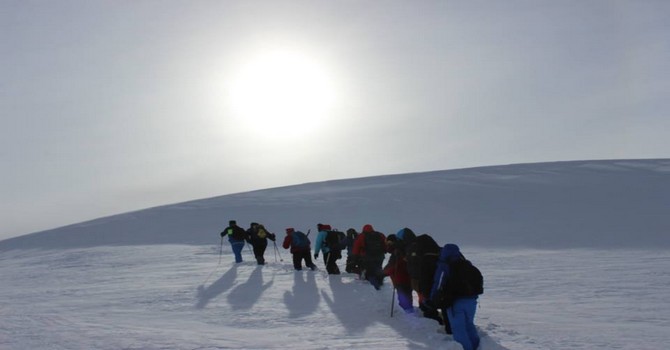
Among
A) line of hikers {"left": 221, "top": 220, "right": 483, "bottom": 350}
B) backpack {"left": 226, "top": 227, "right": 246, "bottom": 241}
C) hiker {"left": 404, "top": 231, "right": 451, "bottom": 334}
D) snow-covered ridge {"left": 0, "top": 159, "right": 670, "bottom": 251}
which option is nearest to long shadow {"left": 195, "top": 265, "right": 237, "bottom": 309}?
backpack {"left": 226, "top": 227, "right": 246, "bottom": 241}

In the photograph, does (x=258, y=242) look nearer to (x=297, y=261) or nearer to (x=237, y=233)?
(x=237, y=233)

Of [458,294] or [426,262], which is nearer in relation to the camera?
[458,294]

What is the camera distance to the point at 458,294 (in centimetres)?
714

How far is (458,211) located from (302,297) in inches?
855

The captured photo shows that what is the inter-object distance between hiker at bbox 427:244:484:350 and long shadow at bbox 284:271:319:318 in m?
3.28

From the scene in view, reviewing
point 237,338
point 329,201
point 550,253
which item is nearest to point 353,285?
point 237,338

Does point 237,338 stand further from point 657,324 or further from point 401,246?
point 657,324

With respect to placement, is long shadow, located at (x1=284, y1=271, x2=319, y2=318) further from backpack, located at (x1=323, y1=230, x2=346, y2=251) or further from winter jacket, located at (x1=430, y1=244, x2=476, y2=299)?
winter jacket, located at (x1=430, y1=244, x2=476, y2=299)

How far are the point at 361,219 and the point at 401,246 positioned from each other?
20977 mm

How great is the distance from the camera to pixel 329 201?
35844 millimetres

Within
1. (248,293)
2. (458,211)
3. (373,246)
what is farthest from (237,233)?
(458,211)

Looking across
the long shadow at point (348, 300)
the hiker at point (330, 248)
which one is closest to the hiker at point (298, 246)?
the hiker at point (330, 248)

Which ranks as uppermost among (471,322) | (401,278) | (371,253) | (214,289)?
(371,253)

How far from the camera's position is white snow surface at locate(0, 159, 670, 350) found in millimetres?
7996
